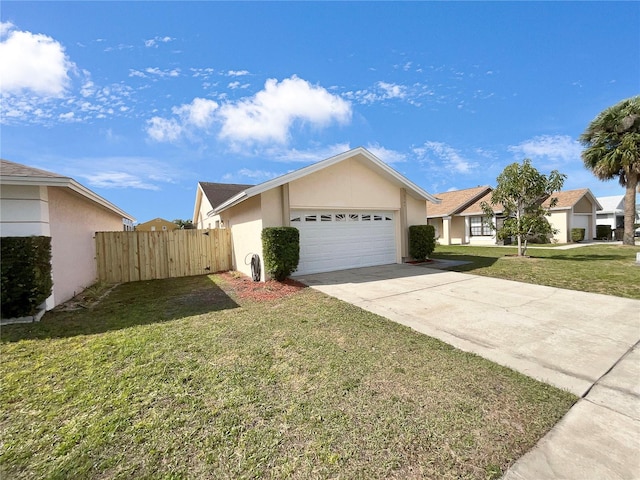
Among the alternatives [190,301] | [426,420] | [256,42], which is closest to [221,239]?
[190,301]

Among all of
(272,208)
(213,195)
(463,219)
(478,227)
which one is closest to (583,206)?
(478,227)

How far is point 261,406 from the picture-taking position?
2.64 meters

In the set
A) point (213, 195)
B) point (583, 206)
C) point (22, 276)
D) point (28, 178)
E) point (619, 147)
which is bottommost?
point (22, 276)

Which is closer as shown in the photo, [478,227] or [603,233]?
[478,227]

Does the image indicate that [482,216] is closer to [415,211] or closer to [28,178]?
[415,211]

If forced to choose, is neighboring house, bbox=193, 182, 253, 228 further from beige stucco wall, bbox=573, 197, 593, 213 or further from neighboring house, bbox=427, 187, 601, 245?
beige stucco wall, bbox=573, 197, 593, 213

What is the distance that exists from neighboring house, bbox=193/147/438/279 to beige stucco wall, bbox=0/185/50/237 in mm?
4728

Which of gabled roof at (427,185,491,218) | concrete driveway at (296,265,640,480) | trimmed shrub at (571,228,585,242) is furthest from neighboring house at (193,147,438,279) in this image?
trimmed shrub at (571,228,585,242)

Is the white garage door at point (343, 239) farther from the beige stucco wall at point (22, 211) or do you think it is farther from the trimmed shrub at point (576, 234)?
the trimmed shrub at point (576, 234)

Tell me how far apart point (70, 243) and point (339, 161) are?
860 cm

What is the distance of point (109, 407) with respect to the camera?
2658 millimetres

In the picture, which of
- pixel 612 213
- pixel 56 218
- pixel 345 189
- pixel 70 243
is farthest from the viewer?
pixel 612 213

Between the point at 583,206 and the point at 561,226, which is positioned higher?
the point at 583,206

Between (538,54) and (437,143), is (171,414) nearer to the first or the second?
(538,54)
